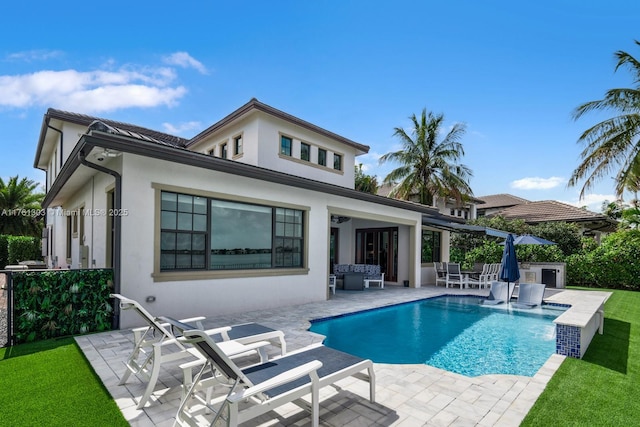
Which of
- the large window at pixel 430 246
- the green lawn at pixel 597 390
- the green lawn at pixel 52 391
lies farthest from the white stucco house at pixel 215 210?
the green lawn at pixel 597 390

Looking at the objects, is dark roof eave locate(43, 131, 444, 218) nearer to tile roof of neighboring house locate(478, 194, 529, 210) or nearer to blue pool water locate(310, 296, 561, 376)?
blue pool water locate(310, 296, 561, 376)

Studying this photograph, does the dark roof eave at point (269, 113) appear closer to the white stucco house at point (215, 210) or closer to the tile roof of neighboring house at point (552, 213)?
the white stucco house at point (215, 210)

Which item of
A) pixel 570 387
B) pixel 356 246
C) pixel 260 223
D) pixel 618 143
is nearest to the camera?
pixel 570 387

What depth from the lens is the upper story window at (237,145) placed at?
14141 mm

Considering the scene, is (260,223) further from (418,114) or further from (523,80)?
(418,114)

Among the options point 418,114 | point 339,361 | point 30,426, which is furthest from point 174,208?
point 418,114

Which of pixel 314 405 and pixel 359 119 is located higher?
pixel 359 119

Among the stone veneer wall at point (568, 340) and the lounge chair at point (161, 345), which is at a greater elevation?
the lounge chair at point (161, 345)

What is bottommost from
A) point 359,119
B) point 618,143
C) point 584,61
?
point 618,143

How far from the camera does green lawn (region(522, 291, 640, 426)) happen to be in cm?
384

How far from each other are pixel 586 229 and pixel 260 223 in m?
30.3

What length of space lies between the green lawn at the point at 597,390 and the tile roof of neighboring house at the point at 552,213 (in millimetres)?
23649

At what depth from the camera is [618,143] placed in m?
15.4

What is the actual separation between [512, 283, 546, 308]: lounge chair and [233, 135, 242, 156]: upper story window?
1194cm
